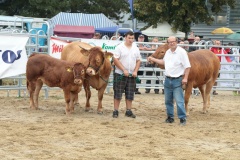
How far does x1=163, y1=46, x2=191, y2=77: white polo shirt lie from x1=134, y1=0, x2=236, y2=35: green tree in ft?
76.1

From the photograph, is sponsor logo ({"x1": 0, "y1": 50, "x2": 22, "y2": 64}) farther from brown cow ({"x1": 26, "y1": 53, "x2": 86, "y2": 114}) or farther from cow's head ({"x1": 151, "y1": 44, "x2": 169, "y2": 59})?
cow's head ({"x1": 151, "y1": 44, "x2": 169, "y2": 59})

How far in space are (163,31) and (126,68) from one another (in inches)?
894

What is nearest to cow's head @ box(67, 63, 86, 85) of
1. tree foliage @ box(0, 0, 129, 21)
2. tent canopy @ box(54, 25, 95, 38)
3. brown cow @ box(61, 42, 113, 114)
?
brown cow @ box(61, 42, 113, 114)

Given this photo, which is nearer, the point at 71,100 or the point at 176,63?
the point at 176,63

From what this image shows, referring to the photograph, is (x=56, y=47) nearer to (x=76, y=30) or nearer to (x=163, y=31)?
(x=76, y=30)

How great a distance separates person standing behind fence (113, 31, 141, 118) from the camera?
1141 cm

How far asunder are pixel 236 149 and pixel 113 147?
1.80 m

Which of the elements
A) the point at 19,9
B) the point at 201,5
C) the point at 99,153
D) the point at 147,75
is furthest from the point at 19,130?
the point at 19,9

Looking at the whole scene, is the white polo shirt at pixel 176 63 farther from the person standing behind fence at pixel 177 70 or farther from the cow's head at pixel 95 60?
the cow's head at pixel 95 60

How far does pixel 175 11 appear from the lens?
114ft

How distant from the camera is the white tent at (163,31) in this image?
33.0 meters

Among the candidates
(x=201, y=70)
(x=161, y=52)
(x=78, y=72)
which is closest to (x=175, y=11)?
(x=201, y=70)

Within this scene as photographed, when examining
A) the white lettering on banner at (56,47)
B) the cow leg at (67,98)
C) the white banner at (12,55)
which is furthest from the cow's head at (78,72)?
the white lettering on banner at (56,47)

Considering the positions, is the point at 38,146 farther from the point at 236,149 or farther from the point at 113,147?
the point at 236,149
